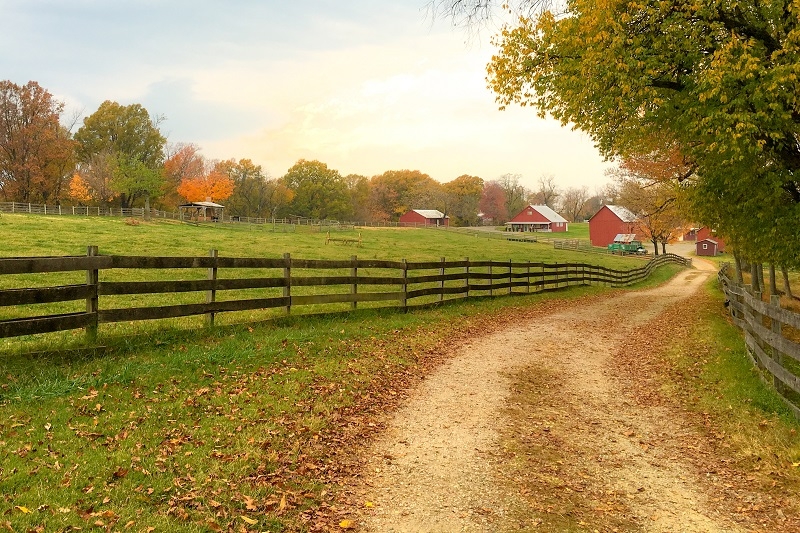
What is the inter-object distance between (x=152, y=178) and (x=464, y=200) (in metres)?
68.2

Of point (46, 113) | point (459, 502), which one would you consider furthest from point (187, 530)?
point (46, 113)

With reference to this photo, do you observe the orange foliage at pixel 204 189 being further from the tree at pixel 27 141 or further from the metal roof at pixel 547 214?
the metal roof at pixel 547 214

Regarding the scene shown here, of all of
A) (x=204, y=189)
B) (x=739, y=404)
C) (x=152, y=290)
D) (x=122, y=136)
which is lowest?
(x=739, y=404)

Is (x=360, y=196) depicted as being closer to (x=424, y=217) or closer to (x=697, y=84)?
(x=424, y=217)

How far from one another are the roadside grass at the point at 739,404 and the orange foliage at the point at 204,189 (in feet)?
246

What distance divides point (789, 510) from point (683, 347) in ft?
23.6

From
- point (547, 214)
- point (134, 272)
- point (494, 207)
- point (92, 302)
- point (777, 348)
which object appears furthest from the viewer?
point (494, 207)

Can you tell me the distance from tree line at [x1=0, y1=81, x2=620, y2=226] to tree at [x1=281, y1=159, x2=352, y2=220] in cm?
20

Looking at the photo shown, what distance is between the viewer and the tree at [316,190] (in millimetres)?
100688

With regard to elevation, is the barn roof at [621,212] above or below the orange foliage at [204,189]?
below

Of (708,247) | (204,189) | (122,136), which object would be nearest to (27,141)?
(122,136)

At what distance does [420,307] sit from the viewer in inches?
557

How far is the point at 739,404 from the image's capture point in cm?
712

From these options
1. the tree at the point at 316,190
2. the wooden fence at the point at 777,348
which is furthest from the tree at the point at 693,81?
the tree at the point at 316,190
